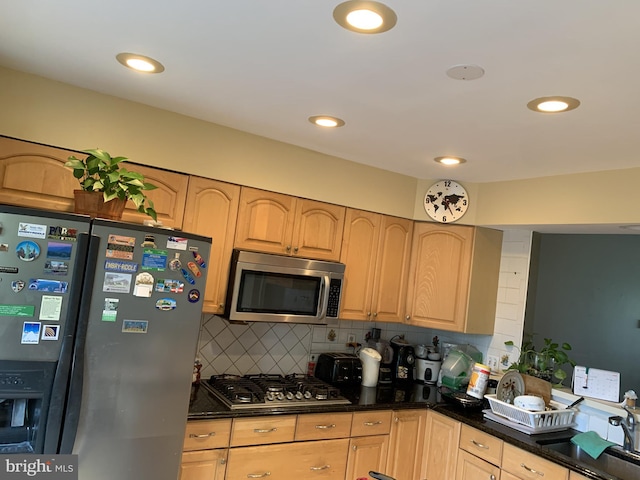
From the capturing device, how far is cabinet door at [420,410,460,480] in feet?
9.16

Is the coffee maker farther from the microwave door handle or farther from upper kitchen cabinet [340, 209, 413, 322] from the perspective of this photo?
the microwave door handle

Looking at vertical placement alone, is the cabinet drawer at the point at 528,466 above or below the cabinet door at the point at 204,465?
above

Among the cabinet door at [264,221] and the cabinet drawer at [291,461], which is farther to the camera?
the cabinet door at [264,221]

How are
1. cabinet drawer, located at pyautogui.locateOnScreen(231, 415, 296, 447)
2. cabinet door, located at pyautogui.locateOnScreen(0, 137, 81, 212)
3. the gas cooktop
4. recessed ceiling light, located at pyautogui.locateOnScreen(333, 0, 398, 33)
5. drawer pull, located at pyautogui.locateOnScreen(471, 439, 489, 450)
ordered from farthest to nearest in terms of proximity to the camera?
drawer pull, located at pyautogui.locateOnScreen(471, 439, 489, 450) < the gas cooktop < cabinet drawer, located at pyautogui.locateOnScreen(231, 415, 296, 447) < cabinet door, located at pyautogui.locateOnScreen(0, 137, 81, 212) < recessed ceiling light, located at pyautogui.locateOnScreen(333, 0, 398, 33)

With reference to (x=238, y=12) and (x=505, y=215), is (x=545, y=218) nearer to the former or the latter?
(x=505, y=215)

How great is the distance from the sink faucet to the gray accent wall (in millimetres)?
428

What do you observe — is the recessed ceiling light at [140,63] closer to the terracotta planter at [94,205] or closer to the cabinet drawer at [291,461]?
the terracotta planter at [94,205]

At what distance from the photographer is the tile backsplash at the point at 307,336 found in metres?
2.94

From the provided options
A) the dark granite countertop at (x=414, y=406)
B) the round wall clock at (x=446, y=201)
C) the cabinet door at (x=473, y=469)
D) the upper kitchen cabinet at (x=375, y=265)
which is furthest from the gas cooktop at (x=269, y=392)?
the round wall clock at (x=446, y=201)

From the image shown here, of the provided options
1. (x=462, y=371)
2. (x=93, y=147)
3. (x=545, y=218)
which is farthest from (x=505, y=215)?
(x=93, y=147)

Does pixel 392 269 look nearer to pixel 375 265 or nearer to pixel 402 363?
pixel 375 265

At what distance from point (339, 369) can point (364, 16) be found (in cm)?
233

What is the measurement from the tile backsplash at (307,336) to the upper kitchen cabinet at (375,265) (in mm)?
309

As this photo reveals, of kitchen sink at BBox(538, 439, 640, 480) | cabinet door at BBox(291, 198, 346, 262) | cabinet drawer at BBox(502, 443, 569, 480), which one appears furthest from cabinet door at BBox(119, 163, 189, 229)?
kitchen sink at BBox(538, 439, 640, 480)
